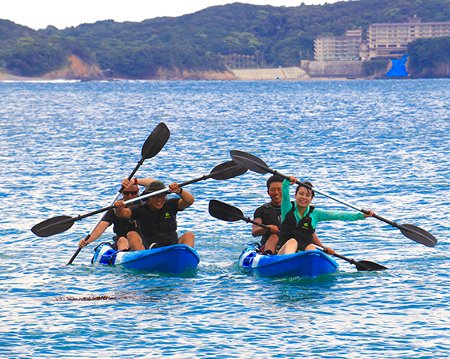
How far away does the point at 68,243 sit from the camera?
67.2 feet

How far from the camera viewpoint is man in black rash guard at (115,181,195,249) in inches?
648

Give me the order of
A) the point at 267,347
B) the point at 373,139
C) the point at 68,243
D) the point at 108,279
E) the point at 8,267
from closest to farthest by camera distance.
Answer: the point at 267,347 < the point at 108,279 < the point at 8,267 < the point at 68,243 < the point at 373,139

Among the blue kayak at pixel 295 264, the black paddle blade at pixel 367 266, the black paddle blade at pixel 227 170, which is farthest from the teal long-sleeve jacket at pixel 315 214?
the black paddle blade at pixel 227 170

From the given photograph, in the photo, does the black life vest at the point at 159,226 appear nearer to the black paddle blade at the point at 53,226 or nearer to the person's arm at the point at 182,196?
the person's arm at the point at 182,196

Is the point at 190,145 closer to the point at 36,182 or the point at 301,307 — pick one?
the point at 36,182

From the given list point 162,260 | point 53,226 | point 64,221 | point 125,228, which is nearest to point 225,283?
point 162,260

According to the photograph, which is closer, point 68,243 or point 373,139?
point 68,243

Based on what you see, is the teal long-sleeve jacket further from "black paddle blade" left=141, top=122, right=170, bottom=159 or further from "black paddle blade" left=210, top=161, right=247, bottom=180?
"black paddle blade" left=141, top=122, right=170, bottom=159

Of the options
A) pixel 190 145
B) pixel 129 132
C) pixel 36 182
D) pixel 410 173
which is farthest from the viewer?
pixel 129 132

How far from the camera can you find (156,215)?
651 inches

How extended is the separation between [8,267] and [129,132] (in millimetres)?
40836

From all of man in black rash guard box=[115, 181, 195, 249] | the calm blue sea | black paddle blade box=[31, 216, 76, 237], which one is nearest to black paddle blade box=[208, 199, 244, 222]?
the calm blue sea

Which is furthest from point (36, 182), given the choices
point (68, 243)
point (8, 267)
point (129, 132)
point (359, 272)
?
point (129, 132)

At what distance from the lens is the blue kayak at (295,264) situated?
1555 cm
